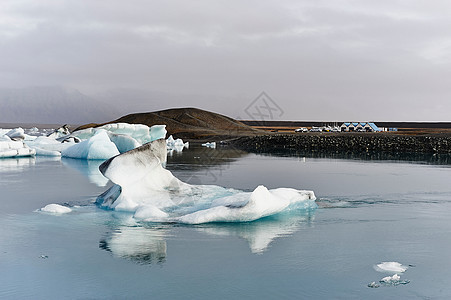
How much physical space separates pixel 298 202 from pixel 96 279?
4329 millimetres

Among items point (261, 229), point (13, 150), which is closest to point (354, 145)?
point (13, 150)

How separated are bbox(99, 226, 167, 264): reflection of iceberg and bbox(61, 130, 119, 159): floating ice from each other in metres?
14.2

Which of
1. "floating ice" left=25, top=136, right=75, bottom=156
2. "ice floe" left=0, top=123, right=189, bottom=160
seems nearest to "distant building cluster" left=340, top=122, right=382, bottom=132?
"ice floe" left=0, top=123, right=189, bottom=160

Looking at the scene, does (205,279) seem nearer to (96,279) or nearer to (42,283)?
(96,279)

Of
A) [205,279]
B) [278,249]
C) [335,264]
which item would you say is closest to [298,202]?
[278,249]

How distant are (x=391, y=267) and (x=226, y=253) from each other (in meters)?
1.81

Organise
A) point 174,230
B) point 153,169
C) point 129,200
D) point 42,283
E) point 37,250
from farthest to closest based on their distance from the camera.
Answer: point 153,169, point 129,200, point 174,230, point 37,250, point 42,283

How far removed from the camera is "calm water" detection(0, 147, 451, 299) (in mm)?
4391

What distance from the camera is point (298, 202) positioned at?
26.7ft

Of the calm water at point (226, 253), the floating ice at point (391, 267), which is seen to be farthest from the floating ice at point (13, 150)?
the floating ice at point (391, 267)

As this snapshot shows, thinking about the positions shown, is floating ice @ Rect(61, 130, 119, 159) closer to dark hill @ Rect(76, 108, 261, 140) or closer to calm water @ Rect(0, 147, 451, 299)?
calm water @ Rect(0, 147, 451, 299)

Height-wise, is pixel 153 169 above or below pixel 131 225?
above

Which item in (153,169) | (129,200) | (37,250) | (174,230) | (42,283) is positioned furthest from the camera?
(153,169)

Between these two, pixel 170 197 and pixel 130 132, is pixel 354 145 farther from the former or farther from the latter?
pixel 170 197
